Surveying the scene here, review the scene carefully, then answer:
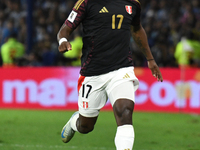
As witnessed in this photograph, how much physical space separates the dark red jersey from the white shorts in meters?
0.08

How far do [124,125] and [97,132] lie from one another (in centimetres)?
346

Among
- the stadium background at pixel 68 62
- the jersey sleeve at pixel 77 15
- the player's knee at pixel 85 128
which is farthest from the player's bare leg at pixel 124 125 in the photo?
the stadium background at pixel 68 62

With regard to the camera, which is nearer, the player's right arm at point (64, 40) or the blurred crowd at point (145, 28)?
the player's right arm at point (64, 40)

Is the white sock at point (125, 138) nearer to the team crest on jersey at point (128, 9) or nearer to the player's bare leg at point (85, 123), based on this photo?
the player's bare leg at point (85, 123)

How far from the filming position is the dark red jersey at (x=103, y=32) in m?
4.86

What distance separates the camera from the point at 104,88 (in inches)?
197

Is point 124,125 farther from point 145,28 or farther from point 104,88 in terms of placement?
point 145,28

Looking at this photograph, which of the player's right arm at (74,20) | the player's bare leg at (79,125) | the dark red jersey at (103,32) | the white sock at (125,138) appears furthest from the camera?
the player's bare leg at (79,125)

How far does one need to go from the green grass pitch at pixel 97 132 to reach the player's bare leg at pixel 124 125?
1.86m

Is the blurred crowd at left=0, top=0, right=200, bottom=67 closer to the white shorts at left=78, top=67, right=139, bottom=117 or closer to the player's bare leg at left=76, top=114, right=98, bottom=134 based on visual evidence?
the player's bare leg at left=76, top=114, right=98, bottom=134

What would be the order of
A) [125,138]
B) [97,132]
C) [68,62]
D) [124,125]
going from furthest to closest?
[68,62] → [97,132] → [124,125] → [125,138]

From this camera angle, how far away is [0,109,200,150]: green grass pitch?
21.8 ft

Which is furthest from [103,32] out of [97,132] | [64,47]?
[97,132]

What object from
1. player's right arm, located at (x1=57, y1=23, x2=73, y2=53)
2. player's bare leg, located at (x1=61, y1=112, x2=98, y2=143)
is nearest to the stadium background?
player's bare leg, located at (x1=61, y1=112, x2=98, y2=143)
